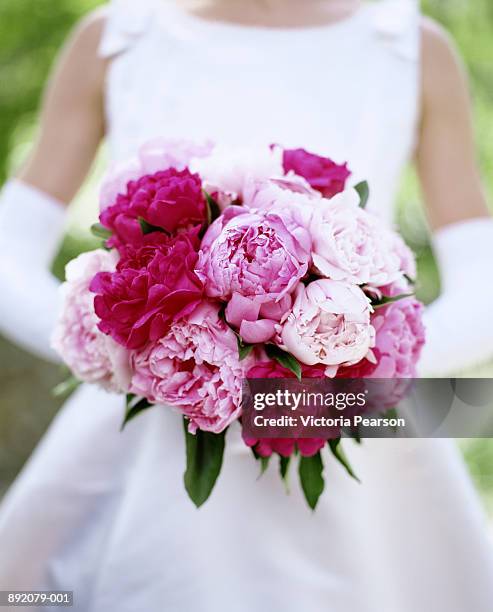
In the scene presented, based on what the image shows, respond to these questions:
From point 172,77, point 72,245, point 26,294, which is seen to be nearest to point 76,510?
point 26,294

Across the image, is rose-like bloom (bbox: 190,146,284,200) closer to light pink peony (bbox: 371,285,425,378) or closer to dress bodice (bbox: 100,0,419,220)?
light pink peony (bbox: 371,285,425,378)

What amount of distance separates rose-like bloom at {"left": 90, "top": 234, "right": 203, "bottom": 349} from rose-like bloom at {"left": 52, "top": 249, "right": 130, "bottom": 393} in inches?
3.4

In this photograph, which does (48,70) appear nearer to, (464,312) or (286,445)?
(464,312)

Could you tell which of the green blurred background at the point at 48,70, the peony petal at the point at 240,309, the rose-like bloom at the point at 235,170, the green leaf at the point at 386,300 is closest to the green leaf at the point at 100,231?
the rose-like bloom at the point at 235,170

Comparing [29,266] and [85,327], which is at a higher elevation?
[85,327]

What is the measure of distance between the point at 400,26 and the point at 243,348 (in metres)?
0.99

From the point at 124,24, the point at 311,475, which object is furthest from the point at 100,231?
the point at 124,24

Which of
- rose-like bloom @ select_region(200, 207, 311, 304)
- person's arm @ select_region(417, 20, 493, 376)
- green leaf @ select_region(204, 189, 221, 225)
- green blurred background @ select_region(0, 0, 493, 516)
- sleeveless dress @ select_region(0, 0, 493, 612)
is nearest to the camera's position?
rose-like bloom @ select_region(200, 207, 311, 304)

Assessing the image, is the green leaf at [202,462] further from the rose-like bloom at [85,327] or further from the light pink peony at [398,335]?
the light pink peony at [398,335]

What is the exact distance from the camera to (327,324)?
942mm

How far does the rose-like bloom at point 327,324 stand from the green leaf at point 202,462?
18cm

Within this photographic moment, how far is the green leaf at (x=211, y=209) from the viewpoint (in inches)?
40.3

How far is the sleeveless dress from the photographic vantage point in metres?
1.25

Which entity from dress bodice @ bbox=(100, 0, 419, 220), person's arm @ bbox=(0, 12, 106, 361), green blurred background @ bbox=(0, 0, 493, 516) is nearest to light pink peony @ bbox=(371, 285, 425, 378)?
dress bodice @ bbox=(100, 0, 419, 220)
